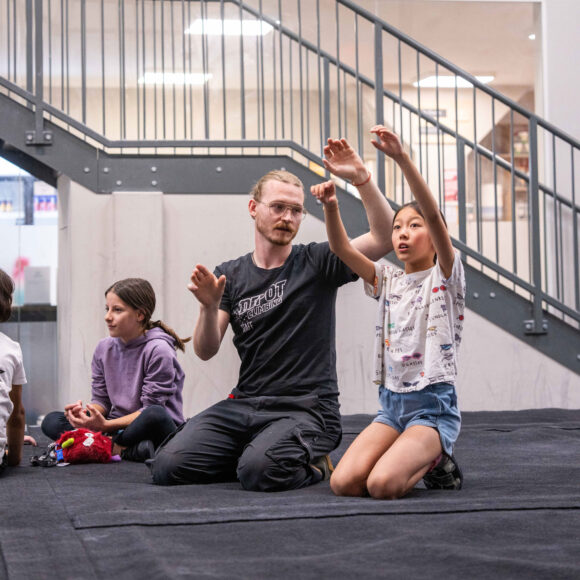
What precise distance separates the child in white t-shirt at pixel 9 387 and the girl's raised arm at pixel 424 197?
4.13 feet

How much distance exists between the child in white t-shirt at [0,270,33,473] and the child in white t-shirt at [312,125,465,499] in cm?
103

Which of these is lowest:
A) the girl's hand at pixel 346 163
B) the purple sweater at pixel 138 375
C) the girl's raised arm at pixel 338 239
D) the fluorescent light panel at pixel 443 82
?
the purple sweater at pixel 138 375

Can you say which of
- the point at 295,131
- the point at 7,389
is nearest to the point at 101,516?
the point at 7,389

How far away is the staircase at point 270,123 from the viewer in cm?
488

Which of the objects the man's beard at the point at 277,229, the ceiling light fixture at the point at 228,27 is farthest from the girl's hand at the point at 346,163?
the ceiling light fixture at the point at 228,27

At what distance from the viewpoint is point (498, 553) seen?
6.09 feet

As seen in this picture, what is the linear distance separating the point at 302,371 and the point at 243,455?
0.35 meters

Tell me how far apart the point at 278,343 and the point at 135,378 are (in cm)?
80

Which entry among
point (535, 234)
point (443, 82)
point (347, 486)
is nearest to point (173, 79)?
point (535, 234)

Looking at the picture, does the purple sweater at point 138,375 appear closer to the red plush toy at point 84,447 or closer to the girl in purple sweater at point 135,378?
the girl in purple sweater at point 135,378

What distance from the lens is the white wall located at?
4832mm

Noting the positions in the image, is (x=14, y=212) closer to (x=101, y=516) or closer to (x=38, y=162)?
(x=38, y=162)

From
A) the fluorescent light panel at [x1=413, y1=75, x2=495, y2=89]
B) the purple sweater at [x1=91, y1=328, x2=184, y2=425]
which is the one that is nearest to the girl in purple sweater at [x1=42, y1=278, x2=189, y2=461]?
the purple sweater at [x1=91, y1=328, x2=184, y2=425]

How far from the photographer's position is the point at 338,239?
2809mm
